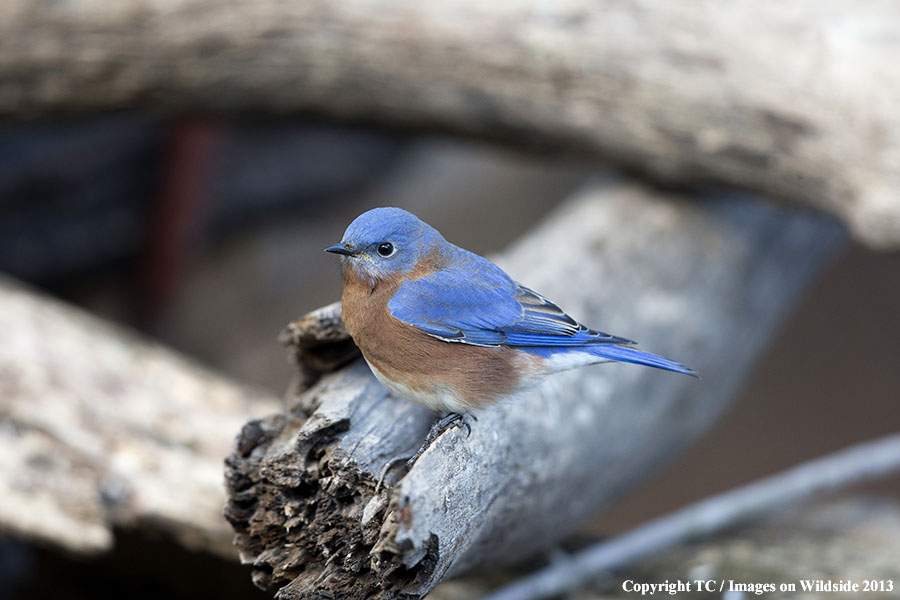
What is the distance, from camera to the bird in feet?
8.07

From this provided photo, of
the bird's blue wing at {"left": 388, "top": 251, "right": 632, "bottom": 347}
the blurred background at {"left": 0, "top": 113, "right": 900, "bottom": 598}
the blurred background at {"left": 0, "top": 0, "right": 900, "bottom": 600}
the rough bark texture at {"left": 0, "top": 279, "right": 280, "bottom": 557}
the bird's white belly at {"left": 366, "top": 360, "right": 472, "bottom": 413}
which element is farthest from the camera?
the blurred background at {"left": 0, "top": 113, "right": 900, "bottom": 598}

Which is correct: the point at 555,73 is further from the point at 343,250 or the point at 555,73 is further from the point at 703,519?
the point at 703,519

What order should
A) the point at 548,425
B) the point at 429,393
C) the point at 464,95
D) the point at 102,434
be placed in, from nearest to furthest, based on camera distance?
1. the point at 429,393
2. the point at 548,425
3. the point at 102,434
4. the point at 464,95

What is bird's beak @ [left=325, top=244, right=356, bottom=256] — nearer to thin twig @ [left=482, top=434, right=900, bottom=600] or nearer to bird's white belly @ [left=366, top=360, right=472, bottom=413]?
bird's white belly @ [left=366, top=360, right=472, bottom=413]

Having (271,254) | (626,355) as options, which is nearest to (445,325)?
(626,355)

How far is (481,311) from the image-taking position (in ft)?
8.47

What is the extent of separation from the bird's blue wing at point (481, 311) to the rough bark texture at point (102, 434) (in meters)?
1.07

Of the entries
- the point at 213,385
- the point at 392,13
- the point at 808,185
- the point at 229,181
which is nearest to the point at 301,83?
the point at 392,13

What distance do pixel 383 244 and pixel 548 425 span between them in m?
0.83

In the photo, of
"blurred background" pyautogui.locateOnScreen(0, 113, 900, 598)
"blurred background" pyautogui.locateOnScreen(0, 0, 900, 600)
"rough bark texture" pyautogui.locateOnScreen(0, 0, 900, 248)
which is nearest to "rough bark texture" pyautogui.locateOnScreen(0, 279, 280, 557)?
"blurred background" pyautogui.locateOnScreen(0, 0, 900, 600)

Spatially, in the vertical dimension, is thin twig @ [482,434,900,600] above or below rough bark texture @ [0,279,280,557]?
below

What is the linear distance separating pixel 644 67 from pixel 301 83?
1.61m

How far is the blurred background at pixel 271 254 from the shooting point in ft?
20.6

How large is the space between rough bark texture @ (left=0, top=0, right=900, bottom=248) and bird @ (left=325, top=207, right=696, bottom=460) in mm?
1391
